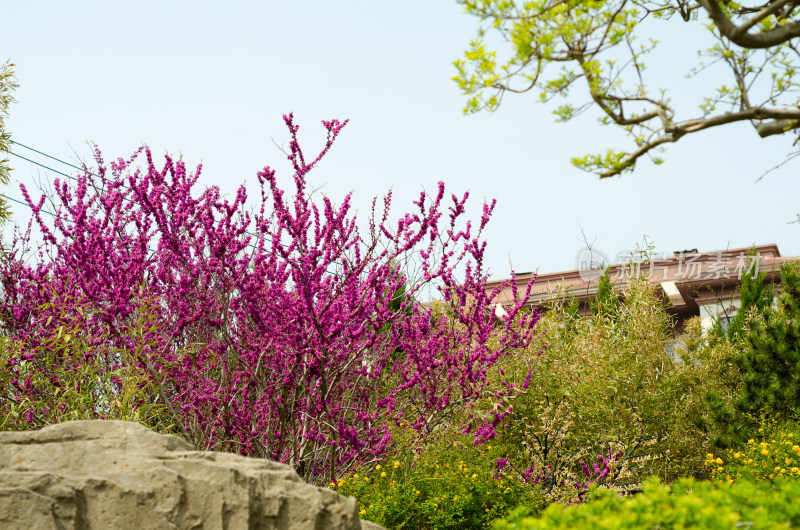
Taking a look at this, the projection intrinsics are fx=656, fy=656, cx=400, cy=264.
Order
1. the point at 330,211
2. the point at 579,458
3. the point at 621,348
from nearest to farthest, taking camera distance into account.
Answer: the point at 330,211
the point at 579,458
the point at 621,348

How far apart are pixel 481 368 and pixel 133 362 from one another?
3.72 meters

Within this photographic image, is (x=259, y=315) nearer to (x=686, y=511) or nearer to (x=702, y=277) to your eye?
(x=686, y=511)

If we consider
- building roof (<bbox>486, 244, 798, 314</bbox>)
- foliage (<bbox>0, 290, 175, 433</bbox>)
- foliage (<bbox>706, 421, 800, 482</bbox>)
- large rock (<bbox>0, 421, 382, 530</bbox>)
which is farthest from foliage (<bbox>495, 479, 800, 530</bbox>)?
building roof (<bbox>486, 244, 798, 314</bbox>)

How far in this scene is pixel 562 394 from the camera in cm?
894

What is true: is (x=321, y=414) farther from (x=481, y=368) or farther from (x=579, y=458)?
(x=579, y=458)

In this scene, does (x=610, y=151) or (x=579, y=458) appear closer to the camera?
(x=610, y=151)

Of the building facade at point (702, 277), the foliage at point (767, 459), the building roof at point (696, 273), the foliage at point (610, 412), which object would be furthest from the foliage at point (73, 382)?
the building roof at point (696, 273)

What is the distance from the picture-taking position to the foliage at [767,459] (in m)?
7.71

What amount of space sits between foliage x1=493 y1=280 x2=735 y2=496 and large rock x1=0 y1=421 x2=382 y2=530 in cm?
448

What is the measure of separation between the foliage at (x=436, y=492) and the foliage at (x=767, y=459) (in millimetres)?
2940

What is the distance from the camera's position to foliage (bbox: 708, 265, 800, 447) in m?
9.57

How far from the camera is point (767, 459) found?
8172mm

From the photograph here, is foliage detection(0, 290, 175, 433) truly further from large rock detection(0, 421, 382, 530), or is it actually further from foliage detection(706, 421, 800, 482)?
foliage detection(706, 421, 800, 482)

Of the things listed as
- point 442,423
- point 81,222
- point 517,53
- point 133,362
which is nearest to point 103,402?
point 133,362
